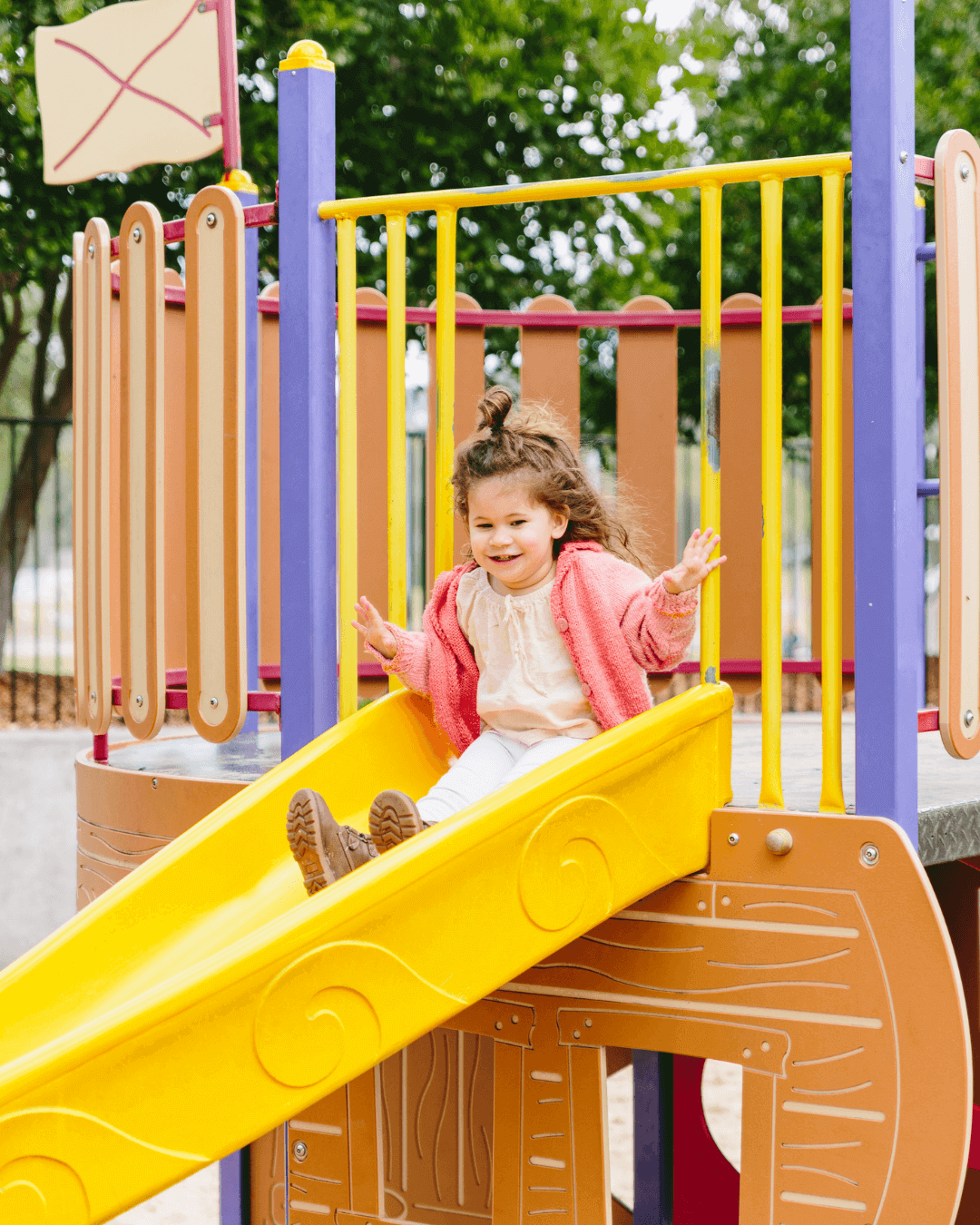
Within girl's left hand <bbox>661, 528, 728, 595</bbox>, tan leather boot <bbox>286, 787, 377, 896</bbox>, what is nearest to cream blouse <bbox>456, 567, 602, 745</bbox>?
girl's left hand <bbox>661, 528, 728, 595</bbox>

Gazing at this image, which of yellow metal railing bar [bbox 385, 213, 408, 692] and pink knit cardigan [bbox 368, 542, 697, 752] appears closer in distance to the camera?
pink knit cardigan [bbox 368, 542, 697, 752]

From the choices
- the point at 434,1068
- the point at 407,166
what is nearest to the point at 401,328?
the point at 434,1068

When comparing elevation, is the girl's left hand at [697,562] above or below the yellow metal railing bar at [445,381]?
below

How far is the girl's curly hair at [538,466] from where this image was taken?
2488 millimetres

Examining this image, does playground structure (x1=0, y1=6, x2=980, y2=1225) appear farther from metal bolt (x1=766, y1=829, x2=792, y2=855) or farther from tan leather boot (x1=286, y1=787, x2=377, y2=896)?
tan leather boot (x1=286, y1=787, x2=377, y2=896)

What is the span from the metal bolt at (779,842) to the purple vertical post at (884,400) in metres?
0.13

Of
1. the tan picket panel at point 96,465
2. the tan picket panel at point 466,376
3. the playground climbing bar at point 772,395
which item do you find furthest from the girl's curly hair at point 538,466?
the tan picket panel at point 466,376

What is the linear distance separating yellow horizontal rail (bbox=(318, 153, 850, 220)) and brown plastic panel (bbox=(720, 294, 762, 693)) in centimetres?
201

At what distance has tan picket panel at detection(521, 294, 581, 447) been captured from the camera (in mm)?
4301

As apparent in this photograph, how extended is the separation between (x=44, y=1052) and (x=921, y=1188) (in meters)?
1.33

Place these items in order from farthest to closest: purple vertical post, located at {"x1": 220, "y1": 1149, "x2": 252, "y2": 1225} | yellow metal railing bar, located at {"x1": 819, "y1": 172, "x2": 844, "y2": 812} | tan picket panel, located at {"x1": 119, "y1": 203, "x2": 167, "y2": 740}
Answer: purple vertical post, located at {"x1": 220, "y1": 1149, "x2": 252, "y2": 1225} < tan picket panel, located at {"x1": 119, "y1": 203, "x2": 167, "y2": 740} < yellow metal railing bar, located at {"x1": 819, "y1": 172, "x2": 844, "y2": 812}

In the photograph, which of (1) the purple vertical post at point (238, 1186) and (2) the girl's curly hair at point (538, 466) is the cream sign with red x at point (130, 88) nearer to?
(2) the girl's curly hair at point (538, 466)

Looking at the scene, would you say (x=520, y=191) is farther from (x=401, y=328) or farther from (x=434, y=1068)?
(x=434, y=1068)

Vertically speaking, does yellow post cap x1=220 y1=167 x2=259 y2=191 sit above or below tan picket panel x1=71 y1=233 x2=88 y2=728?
above
